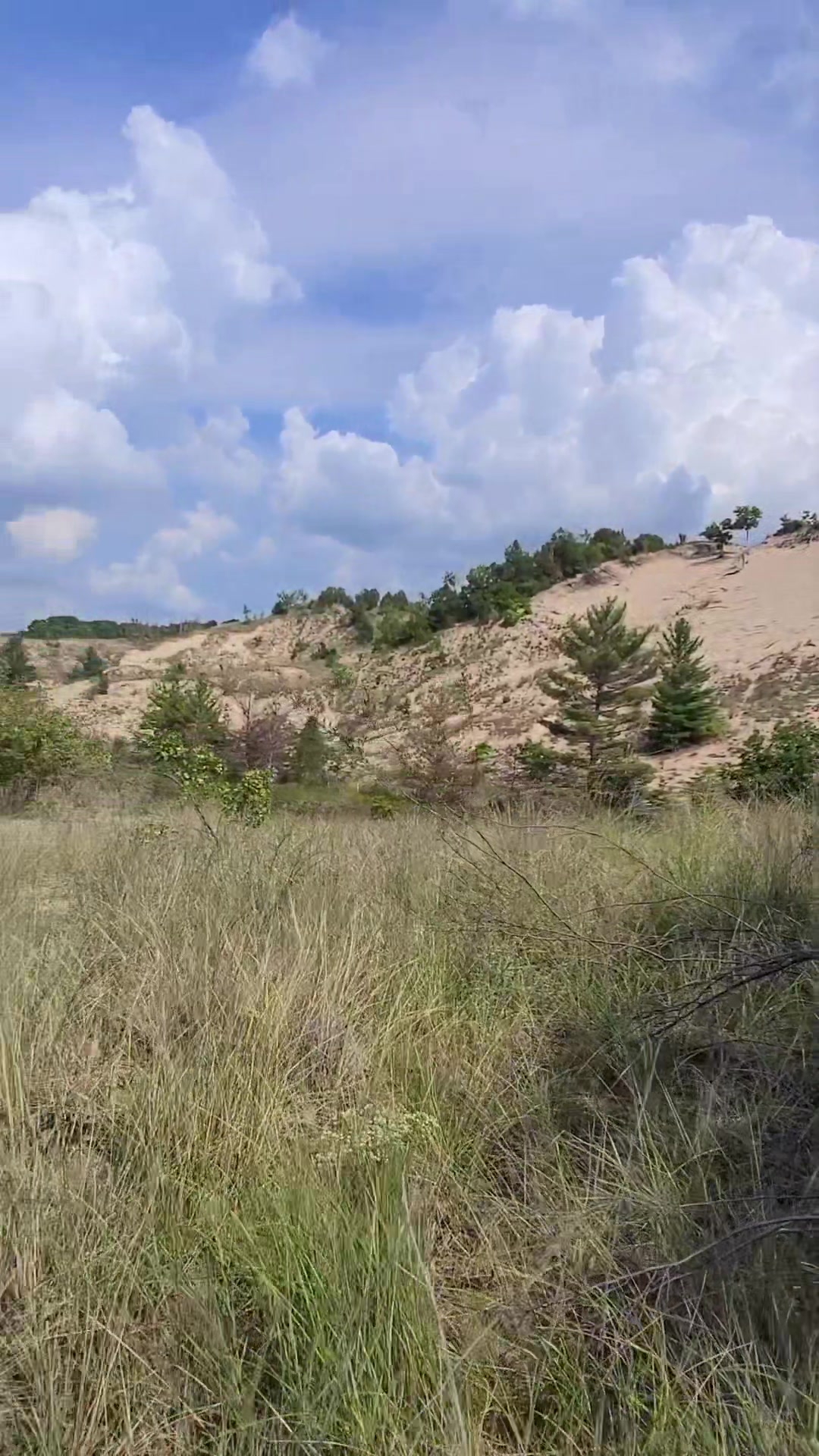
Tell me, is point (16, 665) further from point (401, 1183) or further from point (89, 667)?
point (401, 1183)

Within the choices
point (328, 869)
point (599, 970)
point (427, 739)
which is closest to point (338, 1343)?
point (599, 970)

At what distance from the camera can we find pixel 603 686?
22.1 meters

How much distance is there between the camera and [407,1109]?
272 centimetres

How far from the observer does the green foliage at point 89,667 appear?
38188 mm

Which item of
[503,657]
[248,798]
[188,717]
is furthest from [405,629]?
[248,798]

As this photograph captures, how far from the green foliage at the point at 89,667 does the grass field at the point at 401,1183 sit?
35.9 m

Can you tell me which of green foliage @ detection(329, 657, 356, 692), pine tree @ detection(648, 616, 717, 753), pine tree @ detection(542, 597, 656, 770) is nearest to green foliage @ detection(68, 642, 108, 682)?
green foliage @ detection(329, 657, 356, 692)

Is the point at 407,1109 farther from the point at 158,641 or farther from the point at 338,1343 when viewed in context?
the point at 158,641

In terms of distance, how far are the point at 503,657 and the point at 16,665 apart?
62.0 feet

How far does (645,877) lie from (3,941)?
3.14m

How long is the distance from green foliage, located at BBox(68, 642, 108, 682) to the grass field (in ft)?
118

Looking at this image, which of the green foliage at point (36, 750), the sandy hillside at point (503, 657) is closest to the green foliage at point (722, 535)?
the sandy hillside at point (503, 657)

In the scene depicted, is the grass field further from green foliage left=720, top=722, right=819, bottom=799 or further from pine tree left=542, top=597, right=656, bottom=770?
pine tree left=542, top=597, right=656, bottom=770

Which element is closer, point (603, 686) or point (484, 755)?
point (603, 686)
